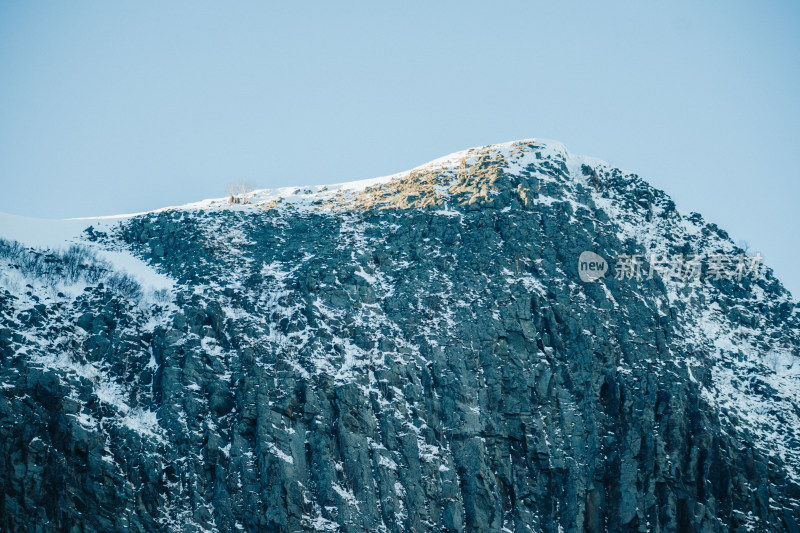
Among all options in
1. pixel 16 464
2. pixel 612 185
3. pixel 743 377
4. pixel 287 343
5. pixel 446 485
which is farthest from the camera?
pixel 612 185

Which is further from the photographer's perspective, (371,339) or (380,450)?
(371,339)

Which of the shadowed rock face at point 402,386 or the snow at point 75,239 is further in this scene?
the snow at point 75,239

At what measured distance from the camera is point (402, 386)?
6331cm

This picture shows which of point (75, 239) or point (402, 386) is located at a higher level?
point (75, 239)

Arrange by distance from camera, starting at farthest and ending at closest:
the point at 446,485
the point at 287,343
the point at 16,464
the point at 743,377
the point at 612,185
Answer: the point at 612,185 < the point at 743,377 < the point at 287,343 < the point at 446,485 < the point at 16,464

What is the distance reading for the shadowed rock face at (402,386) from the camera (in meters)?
56.2

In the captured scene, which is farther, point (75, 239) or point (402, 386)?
point (75, 239)

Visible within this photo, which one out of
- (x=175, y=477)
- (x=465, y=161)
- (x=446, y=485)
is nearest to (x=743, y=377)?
(x=446, y=485)

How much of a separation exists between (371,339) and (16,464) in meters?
26.6

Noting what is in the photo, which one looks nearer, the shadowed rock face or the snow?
the shadowed rock face

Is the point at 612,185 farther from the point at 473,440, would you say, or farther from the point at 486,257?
the point at 473,440

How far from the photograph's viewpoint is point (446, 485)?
2317 inches

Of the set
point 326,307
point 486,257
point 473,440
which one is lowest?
point 473,440

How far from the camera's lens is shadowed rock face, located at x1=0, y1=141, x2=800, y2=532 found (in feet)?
184
